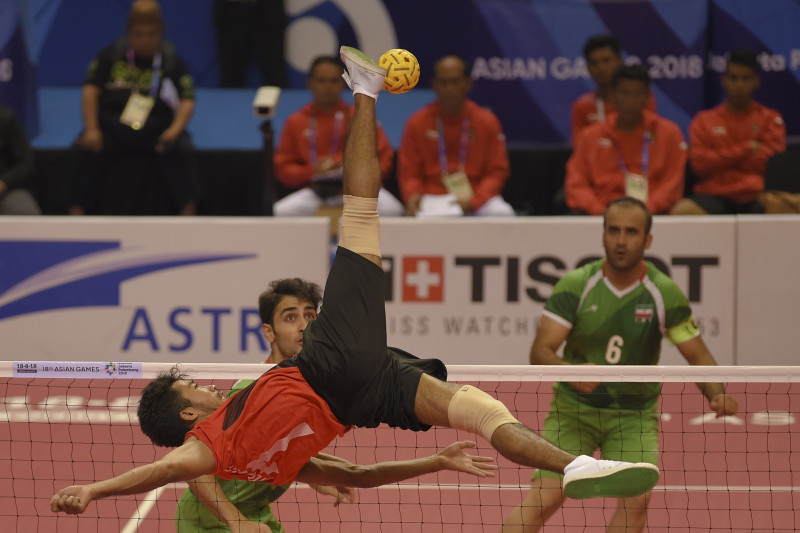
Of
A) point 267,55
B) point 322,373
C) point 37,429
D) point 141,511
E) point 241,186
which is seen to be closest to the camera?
point 322,373

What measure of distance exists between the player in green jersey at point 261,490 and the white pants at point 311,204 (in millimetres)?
5184

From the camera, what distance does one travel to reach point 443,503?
25.7 ft

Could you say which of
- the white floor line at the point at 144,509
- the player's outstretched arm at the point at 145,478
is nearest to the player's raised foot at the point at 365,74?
the player's outstretched arm at the point at 145,478

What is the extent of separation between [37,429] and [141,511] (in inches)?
69.2

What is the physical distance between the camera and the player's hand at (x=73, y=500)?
4746 millimetres

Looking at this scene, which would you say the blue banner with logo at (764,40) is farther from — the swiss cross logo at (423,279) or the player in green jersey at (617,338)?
the player in green jersey at (617,338)

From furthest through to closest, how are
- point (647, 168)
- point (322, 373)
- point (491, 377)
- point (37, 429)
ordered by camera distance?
point (647, 168), point (37, 429), point (491, 377), point (322, 373)

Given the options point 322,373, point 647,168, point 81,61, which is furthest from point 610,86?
point 322,373

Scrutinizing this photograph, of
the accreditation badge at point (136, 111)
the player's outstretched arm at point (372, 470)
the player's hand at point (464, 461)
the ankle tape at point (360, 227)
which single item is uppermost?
the accreditation badge at point (136, 111)

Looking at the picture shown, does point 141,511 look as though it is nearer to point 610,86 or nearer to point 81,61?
point 610,86

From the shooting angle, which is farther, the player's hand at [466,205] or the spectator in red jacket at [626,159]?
the player's hand at [466,205]

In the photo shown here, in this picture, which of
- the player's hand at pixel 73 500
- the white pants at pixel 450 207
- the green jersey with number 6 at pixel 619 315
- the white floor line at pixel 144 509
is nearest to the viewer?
the player's hand at pixel 73 500

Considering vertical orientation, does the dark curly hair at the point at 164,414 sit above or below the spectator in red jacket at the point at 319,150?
below

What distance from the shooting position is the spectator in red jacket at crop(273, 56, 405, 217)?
11727mm
